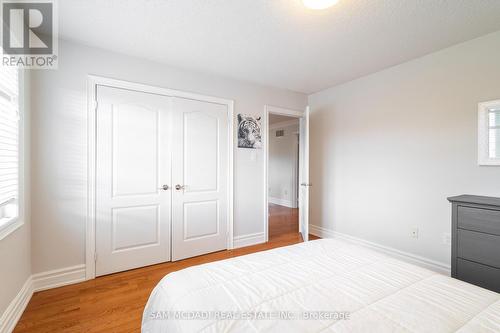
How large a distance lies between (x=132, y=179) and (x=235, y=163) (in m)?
1.33

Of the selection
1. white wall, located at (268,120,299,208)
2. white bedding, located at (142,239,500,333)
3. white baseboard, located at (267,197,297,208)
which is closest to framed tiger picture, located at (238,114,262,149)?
white bedding, located at (142,239,500,333)

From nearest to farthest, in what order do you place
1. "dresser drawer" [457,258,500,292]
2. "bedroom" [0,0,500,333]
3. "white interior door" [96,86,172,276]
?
"bedroom" [0,0,500,333] → "dresser drawer" [457,258,500,292] → "white interior door" [96,86,172,276]

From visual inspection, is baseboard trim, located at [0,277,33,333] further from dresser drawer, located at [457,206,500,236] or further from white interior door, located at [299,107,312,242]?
dresser drawer, located at [457,206,500,236]

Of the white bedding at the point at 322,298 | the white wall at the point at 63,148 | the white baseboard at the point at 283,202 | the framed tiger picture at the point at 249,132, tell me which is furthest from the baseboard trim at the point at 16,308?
the white baseboard at the point at 283,202

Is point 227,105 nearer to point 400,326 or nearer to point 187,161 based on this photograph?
point 187,161

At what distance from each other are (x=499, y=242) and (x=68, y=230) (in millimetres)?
3749

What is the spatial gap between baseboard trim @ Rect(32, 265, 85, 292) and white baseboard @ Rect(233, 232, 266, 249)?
70.4 inches

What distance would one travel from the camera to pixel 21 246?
1.91 meters

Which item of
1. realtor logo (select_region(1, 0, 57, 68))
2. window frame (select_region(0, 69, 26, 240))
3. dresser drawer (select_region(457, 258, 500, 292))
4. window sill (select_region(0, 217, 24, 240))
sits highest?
realtor logo (select_region(1, 0, 57, 68))

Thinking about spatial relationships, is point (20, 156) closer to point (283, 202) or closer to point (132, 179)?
point (132, 179)

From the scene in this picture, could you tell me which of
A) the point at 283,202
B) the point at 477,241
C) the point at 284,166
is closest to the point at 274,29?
the point at 477,241

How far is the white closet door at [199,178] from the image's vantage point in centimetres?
287

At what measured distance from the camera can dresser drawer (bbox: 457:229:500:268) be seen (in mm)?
1796

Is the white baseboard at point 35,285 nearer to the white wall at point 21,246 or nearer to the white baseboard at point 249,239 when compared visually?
the white wall at point 21,246
